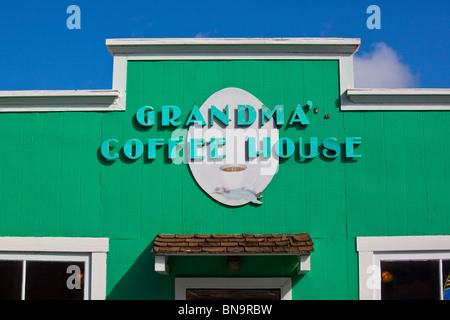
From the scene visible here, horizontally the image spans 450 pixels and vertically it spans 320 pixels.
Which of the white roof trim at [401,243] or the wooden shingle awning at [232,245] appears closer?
the wooden shingle awning at [232,245]

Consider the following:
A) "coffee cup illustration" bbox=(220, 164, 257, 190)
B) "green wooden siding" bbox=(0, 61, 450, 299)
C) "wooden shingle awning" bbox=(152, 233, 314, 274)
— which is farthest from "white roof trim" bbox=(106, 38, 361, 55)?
"wooden shingle awning" bbox=(152, 233, 314, 274)

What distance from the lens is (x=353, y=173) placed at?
8.95m

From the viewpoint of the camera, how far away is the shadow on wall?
8758 mm

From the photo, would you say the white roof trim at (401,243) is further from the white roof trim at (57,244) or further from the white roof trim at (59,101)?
the white roof trim at (59,101)

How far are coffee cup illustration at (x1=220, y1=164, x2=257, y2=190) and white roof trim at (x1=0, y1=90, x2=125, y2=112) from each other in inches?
81.6

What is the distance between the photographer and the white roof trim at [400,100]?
29.5 ft

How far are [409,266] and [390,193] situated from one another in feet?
3.88

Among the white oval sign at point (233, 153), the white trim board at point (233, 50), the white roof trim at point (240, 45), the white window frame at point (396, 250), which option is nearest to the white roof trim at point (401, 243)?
the white window frame at point (396, 250)

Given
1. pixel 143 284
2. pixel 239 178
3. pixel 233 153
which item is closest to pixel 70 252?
pixel 143 284

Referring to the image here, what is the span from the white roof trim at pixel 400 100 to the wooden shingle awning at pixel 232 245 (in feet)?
7.64

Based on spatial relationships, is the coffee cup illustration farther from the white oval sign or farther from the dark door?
the dark door

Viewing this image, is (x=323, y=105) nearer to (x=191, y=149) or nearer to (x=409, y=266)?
(x=191, y=149)

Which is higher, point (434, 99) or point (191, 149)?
point (434, 99)
